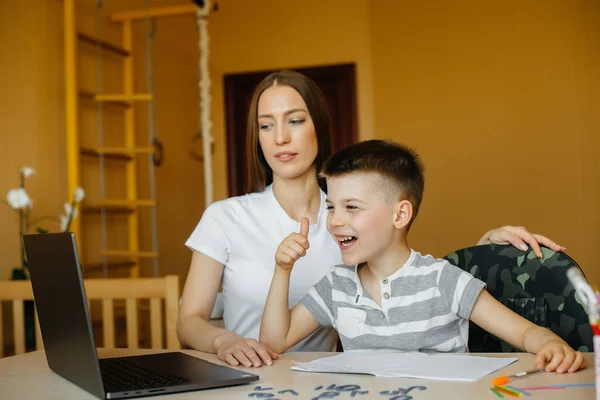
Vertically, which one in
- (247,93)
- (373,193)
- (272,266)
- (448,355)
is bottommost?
(448,355)

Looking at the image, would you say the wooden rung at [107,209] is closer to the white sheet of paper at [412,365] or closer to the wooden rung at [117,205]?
the wooden rung at [117,205]

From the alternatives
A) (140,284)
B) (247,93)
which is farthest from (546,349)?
(247,93)

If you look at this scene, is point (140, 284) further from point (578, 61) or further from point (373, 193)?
point (578, 61)

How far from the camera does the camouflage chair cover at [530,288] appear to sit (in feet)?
4.56

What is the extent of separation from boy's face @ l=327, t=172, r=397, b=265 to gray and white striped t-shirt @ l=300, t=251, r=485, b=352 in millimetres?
71

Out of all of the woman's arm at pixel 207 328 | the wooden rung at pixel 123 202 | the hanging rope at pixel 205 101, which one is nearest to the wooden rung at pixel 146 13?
the hanging rope at pixel 205 101

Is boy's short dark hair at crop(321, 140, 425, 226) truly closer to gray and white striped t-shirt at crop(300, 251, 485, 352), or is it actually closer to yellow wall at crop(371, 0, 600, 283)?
gray and white striped t-shirt at crop(300, 251, 485, 352)

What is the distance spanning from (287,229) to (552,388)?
37.1 inches

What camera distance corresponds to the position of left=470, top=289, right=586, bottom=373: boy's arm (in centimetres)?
111

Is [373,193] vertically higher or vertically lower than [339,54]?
lower

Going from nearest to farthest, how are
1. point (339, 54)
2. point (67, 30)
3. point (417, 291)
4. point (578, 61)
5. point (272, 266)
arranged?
point (417, 291) → point (272, 266) → point (67, 30) → point (578, 61) → point (339, 54)

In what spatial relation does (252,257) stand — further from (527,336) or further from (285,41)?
(285,41)

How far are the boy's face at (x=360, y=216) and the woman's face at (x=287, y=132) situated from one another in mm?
314

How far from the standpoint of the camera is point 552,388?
101cm
